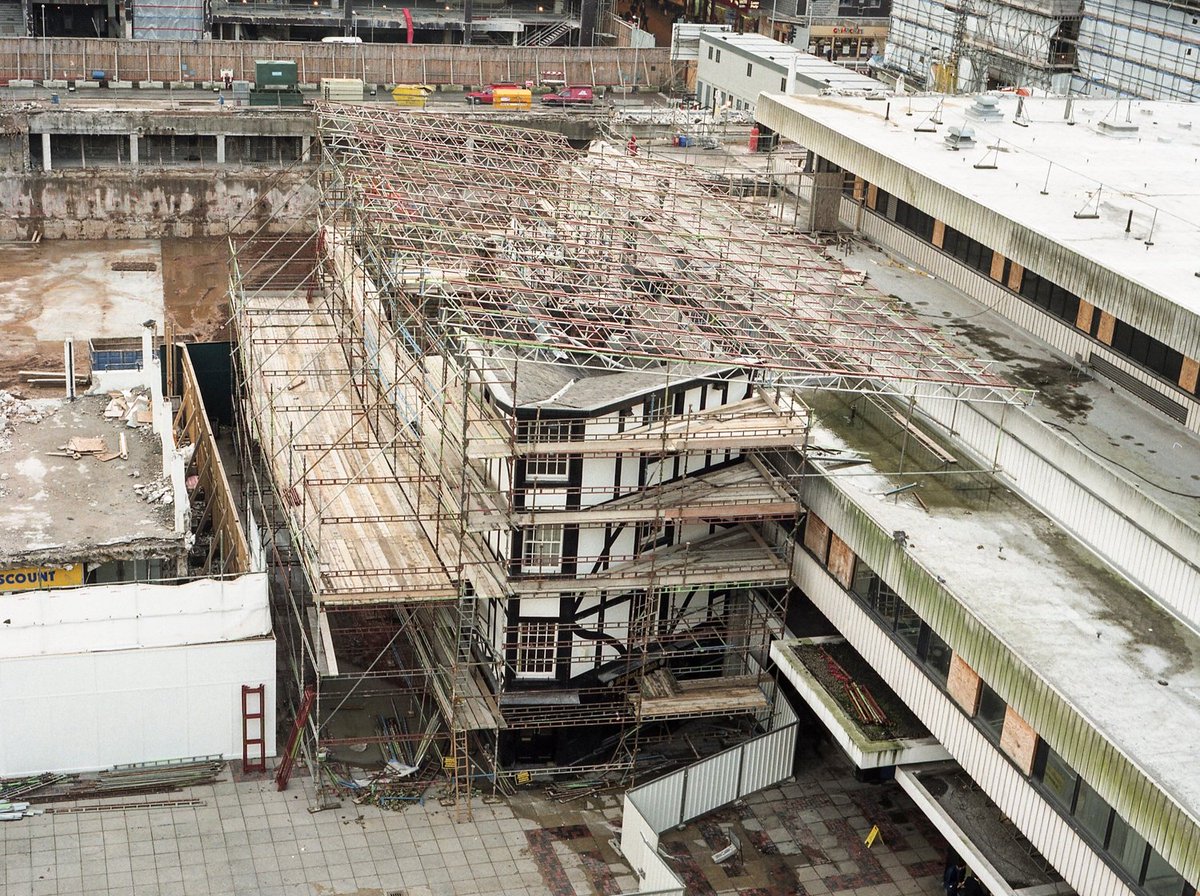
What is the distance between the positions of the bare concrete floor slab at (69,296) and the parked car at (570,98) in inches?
1065

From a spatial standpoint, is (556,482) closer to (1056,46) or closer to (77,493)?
(77,493)

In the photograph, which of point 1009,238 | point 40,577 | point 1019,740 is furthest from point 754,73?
point 1019,740

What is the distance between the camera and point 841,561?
41.6 metres

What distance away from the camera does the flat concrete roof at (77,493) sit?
44250 millimetres

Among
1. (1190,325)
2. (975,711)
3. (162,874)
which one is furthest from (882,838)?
(162,874)

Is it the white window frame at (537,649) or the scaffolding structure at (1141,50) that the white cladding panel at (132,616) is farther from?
the scaffolding structure at (1141,50)

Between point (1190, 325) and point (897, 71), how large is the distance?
64.2 meters

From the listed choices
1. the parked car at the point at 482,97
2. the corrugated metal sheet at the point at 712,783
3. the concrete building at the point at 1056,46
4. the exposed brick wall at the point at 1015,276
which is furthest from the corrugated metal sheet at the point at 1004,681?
the parked car at the point at 482,97

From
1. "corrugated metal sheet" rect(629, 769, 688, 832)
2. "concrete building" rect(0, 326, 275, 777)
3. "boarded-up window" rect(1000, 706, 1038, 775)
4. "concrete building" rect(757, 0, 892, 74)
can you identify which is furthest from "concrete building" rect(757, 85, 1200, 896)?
"concrete building" rect(757, 0, 892, 74)

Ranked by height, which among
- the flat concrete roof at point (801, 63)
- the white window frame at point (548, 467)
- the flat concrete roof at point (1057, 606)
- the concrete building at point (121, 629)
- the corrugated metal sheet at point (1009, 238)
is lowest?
the concrete building at point (121, 629)

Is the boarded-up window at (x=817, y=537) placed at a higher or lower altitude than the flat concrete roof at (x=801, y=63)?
lower

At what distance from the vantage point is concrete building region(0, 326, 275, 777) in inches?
1598

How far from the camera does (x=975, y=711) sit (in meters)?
36.5

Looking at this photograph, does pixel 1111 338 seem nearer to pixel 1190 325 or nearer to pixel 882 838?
pixel 1190 325
